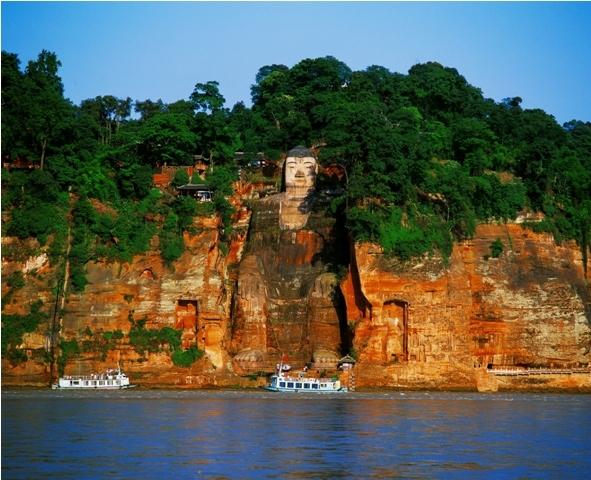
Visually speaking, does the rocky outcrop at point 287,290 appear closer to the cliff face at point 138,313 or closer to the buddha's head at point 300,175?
the buddha's head at point 300,175

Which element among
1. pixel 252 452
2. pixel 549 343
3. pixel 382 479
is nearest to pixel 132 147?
pixel 549 343

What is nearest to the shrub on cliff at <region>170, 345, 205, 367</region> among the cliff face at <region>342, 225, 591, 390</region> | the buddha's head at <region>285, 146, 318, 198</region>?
the cliff face at <region>342, 225, 591, 390</region>

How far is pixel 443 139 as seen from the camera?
8850 cm

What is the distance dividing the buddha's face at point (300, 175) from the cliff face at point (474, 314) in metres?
8.65

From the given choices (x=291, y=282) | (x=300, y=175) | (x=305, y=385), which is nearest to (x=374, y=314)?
(x=305, y=385)

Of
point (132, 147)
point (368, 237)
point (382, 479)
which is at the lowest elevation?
point (382, 479)

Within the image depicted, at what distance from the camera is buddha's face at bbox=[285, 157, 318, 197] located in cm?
8375

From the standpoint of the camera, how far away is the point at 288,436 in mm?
49969

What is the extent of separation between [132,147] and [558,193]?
28019 mm

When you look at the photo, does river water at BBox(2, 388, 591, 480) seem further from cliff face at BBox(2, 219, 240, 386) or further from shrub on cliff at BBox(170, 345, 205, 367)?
shrub on cliff at BBox(170, 345, 205, 367)

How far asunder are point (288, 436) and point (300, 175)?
35754 millimetres

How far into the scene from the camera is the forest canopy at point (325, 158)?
7781 centimetres

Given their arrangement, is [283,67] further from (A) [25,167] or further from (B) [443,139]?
(A) [25,167]

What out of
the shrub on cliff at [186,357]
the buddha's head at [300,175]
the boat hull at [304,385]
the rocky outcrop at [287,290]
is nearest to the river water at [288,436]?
the boat hull at [304,385]
